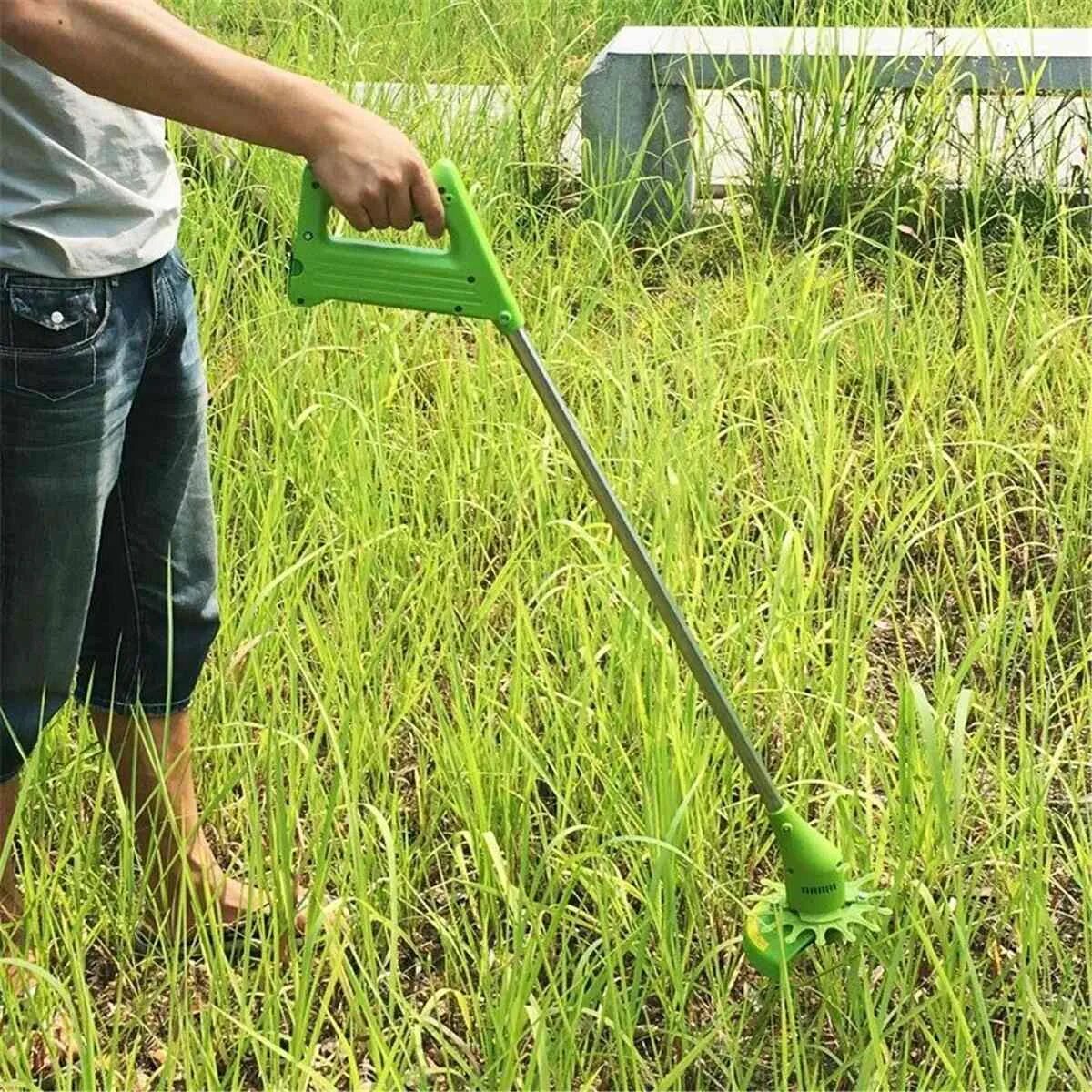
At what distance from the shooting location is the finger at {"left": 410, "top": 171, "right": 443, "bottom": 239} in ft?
4.19

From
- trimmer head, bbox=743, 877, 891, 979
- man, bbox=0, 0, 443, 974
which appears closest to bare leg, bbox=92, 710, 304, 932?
man, bbox=0, 0, 443, 974

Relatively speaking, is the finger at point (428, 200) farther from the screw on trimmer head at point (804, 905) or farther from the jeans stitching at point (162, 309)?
the screw on trimmer head at point (804, 905)

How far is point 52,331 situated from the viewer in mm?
1320

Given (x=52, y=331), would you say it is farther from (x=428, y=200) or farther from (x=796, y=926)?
(x=796, y=926)

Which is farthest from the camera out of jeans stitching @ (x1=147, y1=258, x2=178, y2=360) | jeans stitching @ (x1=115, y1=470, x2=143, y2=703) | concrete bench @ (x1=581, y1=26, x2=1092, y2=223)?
concrete bench @ (x1=581, y1=26, x2=1092, y2=223)

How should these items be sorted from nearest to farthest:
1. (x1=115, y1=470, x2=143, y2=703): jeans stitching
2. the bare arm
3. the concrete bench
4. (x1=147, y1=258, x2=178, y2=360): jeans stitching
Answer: the bare arm → (x1=147, y1=258, x2=178, y2=360): jeans stitching → (x1=115, y1=470, x2=143, y2=703): jeans stitching → the concrete bench

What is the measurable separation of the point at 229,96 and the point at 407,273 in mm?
213

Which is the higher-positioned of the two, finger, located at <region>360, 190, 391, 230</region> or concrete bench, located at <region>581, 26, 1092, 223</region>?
concrete bench, located at <region>581, 26, 1092, 223</region>

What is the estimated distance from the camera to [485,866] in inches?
63.1

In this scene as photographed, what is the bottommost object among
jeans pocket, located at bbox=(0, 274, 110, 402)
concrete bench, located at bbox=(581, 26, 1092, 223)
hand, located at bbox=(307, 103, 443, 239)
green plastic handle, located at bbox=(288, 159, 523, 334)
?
jeans pocket, located at bbox=(0, 274, 110, 402)

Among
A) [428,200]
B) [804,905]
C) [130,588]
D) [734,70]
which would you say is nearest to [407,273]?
[428,200]

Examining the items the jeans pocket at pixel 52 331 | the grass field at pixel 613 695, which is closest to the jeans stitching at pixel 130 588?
the grass field at pixel 613 695

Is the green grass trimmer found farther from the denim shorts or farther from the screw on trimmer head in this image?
the denim shorts

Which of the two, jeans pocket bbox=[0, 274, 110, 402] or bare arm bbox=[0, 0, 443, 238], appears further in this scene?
jeans pocket bbox=[0, 274, 110, 402]
